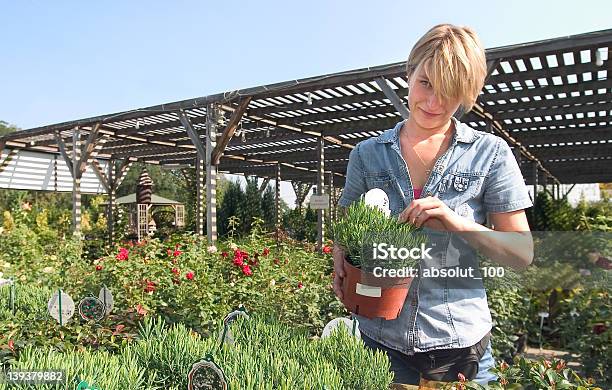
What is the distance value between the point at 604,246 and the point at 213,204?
17.2ft

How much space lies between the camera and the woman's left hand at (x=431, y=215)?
0.80 m

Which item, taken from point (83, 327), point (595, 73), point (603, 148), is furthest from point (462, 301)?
point (603, 148)

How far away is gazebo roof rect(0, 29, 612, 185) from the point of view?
5.56 m

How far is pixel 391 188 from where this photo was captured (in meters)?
1.00

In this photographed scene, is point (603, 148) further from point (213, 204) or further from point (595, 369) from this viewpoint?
point (595, 369)

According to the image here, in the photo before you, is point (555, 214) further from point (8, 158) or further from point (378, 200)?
point (8, 158)

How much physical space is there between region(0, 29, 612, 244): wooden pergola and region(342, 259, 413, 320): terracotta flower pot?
4838 mm

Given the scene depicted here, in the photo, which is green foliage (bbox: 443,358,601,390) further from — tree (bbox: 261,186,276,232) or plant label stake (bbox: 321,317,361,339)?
tree (bbox: 261,186,276,232)

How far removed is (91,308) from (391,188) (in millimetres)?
1729

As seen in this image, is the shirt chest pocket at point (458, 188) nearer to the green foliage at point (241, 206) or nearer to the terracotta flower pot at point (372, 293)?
the terracotta flower pot at point (372, 293)

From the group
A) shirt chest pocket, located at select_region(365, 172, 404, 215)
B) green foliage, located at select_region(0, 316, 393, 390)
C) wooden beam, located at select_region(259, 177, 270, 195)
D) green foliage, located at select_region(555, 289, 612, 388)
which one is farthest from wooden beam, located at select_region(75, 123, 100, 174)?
shirt chest pocket, located at select_region(365, 172, 404, 215)

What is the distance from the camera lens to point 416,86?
0.91m

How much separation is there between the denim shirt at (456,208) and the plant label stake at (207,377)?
0.37m

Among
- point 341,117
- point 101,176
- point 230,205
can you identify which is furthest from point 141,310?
point 230,205
